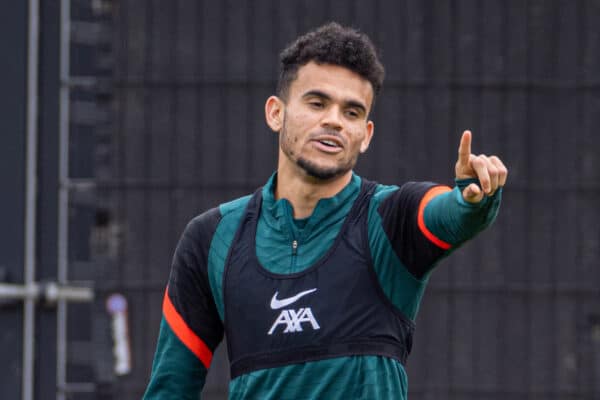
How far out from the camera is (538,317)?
28.7ft

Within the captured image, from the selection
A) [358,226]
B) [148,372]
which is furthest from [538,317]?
[358,226]

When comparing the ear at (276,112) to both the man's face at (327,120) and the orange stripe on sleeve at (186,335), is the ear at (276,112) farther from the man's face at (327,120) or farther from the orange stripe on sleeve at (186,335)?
the orange stripe on sleeve at (186,335)

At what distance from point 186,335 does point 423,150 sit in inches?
201

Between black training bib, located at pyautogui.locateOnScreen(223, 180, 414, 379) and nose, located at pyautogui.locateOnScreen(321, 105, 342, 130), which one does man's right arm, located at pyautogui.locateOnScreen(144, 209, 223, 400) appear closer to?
black training bib, located at pyautogui.locateOnScreen(223, 180, 414, 379)

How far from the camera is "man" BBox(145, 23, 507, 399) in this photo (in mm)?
3398

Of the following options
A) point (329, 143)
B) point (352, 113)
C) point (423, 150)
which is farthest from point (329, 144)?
point (423, 150)

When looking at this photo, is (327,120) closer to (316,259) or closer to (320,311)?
(316,259)

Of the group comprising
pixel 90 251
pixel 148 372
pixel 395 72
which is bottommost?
pixel 148 372

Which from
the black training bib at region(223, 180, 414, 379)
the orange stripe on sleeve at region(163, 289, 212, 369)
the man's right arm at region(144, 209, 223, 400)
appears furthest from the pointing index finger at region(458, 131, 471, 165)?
the orange stripe on sleeve at region(163, 289, 212, 369)

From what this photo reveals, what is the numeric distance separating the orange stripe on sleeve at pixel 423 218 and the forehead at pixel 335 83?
0.34 m

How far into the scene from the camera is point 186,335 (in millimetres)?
3736

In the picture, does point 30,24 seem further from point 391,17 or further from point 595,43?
point 595,43

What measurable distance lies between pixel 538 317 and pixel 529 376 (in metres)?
0.40

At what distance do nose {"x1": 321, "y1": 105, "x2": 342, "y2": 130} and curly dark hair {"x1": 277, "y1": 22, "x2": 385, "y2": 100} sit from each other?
5.1 inches
